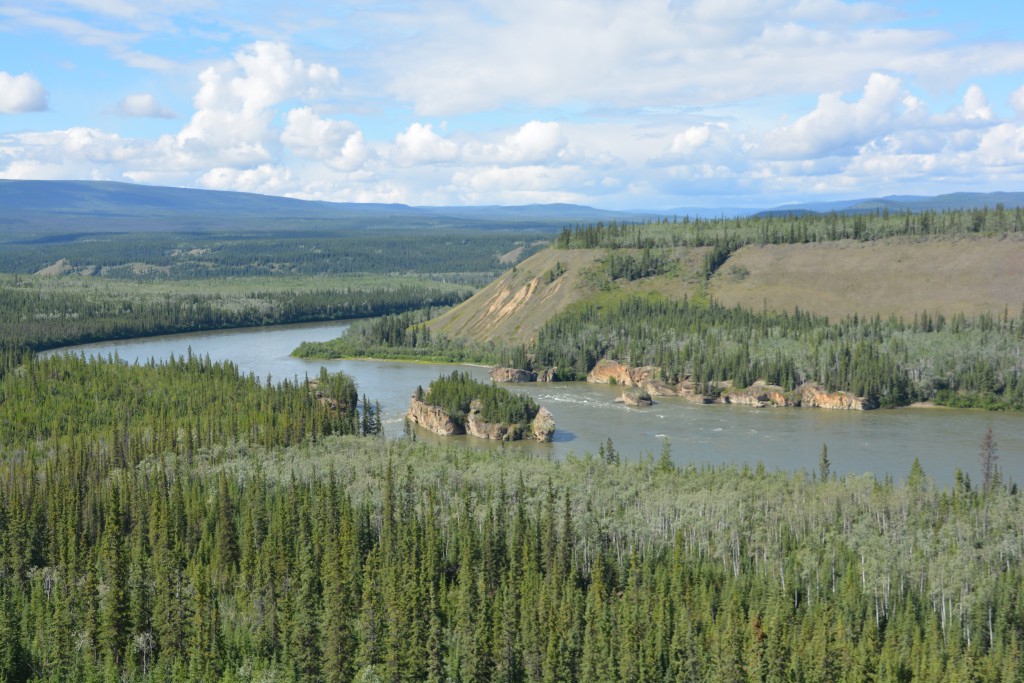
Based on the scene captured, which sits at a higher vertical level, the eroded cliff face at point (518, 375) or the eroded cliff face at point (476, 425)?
the eroded cliff face at point (476, 425)

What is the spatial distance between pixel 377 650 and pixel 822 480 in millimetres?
41375

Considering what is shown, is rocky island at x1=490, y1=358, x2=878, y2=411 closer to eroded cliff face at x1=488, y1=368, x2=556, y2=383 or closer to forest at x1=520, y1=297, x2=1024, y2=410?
eroded cliff face at x1=488, y1=368, x2=556, y2=383

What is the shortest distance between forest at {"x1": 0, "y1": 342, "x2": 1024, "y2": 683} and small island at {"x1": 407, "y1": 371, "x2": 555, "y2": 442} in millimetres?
25382

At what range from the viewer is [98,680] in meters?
68.3

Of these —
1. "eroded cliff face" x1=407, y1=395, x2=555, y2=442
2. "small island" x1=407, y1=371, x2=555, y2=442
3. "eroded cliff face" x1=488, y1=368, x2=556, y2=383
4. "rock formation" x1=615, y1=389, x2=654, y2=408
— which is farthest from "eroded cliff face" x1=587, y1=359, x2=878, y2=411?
"eroded cliff face" x1=407, y1=395, x2=555, y2=442

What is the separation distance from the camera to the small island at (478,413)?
12962 centimetres

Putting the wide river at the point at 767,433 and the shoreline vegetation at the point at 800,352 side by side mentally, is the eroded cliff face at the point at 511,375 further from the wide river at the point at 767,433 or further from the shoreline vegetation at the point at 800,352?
the wide river at the point at 767,433

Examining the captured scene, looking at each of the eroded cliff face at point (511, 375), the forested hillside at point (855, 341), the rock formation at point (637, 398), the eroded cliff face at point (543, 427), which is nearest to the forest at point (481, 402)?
the eroded cliff face at point (543, 427)

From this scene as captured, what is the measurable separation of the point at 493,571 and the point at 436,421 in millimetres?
57548

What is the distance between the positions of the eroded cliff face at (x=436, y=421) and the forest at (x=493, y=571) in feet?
95.8

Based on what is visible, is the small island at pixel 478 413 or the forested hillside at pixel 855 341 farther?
the forested hillside at pixel 855 341

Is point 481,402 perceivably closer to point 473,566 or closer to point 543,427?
point 543,427

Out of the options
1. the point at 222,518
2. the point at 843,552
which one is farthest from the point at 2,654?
the point at 843,552

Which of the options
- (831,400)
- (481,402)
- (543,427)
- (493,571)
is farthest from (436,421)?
(493,571)
